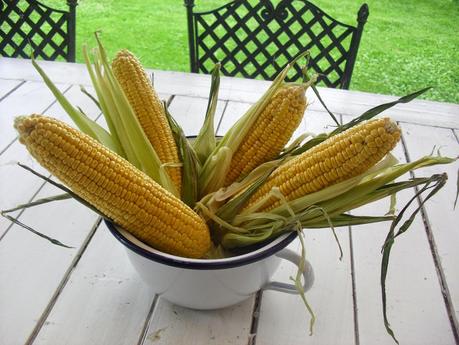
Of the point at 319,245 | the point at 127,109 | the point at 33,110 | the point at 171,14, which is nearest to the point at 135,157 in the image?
Answer: the point at 127,109

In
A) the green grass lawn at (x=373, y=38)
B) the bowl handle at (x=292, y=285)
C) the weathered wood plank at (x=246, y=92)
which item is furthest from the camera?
the green grass lawn at (x=373, y=38)

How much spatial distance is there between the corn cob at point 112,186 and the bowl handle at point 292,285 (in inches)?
3.6

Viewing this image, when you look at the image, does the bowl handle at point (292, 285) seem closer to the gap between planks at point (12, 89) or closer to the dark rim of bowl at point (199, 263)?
the dark rim of bowl at point (199, 263)

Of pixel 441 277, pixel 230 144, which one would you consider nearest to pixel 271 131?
pixel 230 144

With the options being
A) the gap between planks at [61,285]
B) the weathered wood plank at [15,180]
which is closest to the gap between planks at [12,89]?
the weathered wood plank at [15,180]

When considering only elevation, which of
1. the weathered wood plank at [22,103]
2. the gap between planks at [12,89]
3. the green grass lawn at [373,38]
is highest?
the gap between planks at [12,89]

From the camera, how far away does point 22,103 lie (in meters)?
0.87

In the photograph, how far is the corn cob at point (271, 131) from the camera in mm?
482

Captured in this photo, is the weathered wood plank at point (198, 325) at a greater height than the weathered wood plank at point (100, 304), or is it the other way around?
the weathered wood plank at point (100, 304)

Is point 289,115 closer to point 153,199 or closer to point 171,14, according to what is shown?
point 153,199

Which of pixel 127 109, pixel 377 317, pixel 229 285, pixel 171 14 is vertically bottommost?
pixel 171 14

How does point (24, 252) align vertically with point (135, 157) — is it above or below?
below

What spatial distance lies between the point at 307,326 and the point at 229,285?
0.12 meters

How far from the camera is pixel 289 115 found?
19.1 inches
